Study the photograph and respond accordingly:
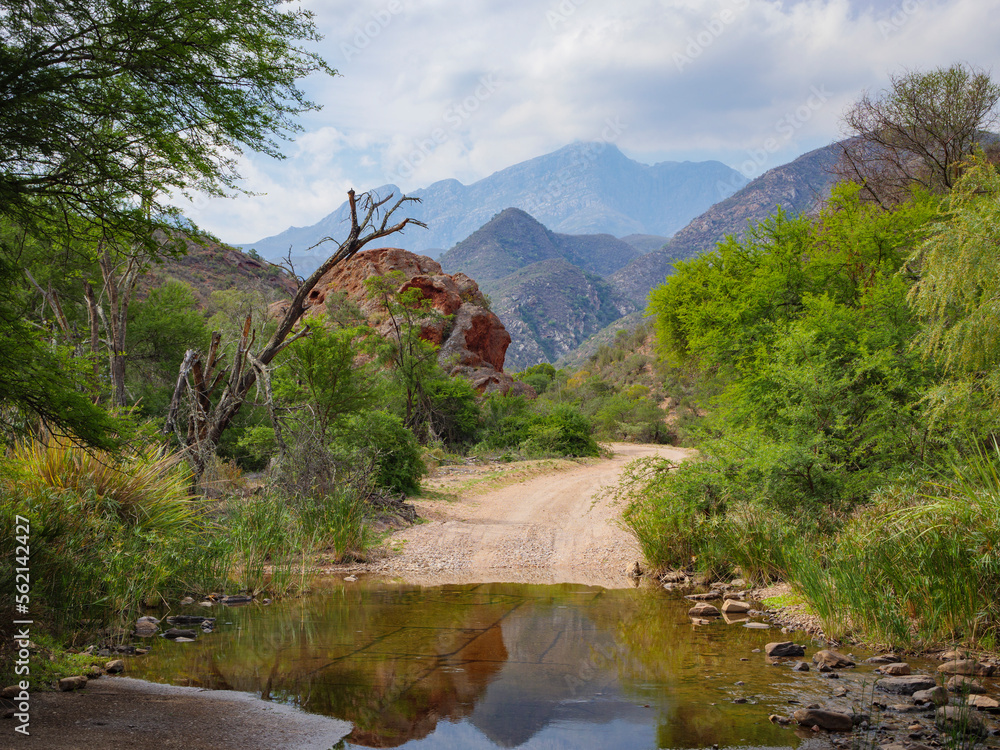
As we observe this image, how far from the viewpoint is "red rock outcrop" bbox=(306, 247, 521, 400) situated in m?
37.5

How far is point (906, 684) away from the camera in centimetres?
503

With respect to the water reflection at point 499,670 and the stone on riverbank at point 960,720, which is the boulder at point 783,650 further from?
the stone on riverbank at point 960,720

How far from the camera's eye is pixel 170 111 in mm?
5418

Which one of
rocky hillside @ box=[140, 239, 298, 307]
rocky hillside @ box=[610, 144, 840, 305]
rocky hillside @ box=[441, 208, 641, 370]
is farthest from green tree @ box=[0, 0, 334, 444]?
rocky hillside @ box=[610, 144, 840, 305]

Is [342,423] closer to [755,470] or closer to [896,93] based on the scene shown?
[755,470]

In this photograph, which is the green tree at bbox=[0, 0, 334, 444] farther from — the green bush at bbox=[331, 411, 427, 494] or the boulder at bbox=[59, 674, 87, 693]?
the green bush at bbox=[331, 411, 427, 494]

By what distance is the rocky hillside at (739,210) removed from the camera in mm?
98688

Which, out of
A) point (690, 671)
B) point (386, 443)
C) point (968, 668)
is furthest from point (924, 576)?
point (386, 443)

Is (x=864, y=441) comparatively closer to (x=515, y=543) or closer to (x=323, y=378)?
(x=515, y=543)

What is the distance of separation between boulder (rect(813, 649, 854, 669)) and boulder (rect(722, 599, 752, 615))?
1924 millimetres

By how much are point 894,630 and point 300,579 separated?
693 centimetres

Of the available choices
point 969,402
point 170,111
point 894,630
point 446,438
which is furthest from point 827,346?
point 446,438

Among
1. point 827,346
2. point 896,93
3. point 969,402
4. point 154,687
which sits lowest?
point 154,687

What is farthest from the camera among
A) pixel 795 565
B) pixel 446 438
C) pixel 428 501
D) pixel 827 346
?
pixel 446 438
